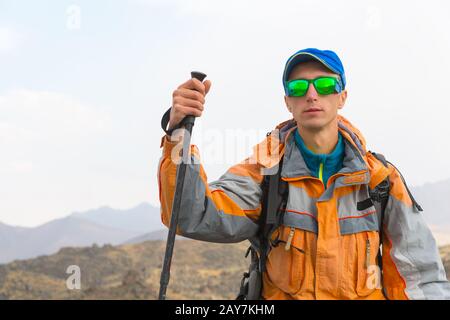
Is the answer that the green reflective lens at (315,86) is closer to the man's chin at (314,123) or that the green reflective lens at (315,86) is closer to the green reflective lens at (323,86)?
the green reflective lens at (323,86)

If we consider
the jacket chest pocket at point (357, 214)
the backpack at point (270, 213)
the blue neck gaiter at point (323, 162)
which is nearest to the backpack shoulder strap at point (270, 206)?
the backpack at point (270, 213)

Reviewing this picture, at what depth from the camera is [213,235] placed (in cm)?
385

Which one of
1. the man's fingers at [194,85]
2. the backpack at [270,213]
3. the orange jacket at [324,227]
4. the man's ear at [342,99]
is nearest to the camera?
the man's fingers at [194,85]

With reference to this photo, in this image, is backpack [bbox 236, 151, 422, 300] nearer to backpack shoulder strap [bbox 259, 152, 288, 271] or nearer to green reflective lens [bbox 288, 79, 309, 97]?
backpack shoulder strap [bbox 259, 152, 288, 271]

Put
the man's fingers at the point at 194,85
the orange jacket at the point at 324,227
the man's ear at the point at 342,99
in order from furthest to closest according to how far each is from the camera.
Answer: the man's ear at the point at 342,99 → the orange jacket at the point at 324,227 → the man's fingers at the point at 194,85

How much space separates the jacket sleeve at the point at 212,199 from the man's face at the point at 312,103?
1.71 feet

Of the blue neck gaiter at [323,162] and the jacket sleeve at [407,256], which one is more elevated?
the blue neck gaiter at [323,162]

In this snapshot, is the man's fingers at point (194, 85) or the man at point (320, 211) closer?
the man's fingers at point (194, 85)

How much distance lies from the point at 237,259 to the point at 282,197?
29986 millimetres

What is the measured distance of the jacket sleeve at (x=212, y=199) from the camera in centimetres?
357

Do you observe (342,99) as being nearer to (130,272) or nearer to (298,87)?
(298,87)

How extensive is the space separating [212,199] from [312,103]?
105 centimetres

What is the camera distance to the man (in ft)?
12.3

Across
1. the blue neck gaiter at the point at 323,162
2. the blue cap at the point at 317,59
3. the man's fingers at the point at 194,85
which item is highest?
the blue cap at the point at 317,59
